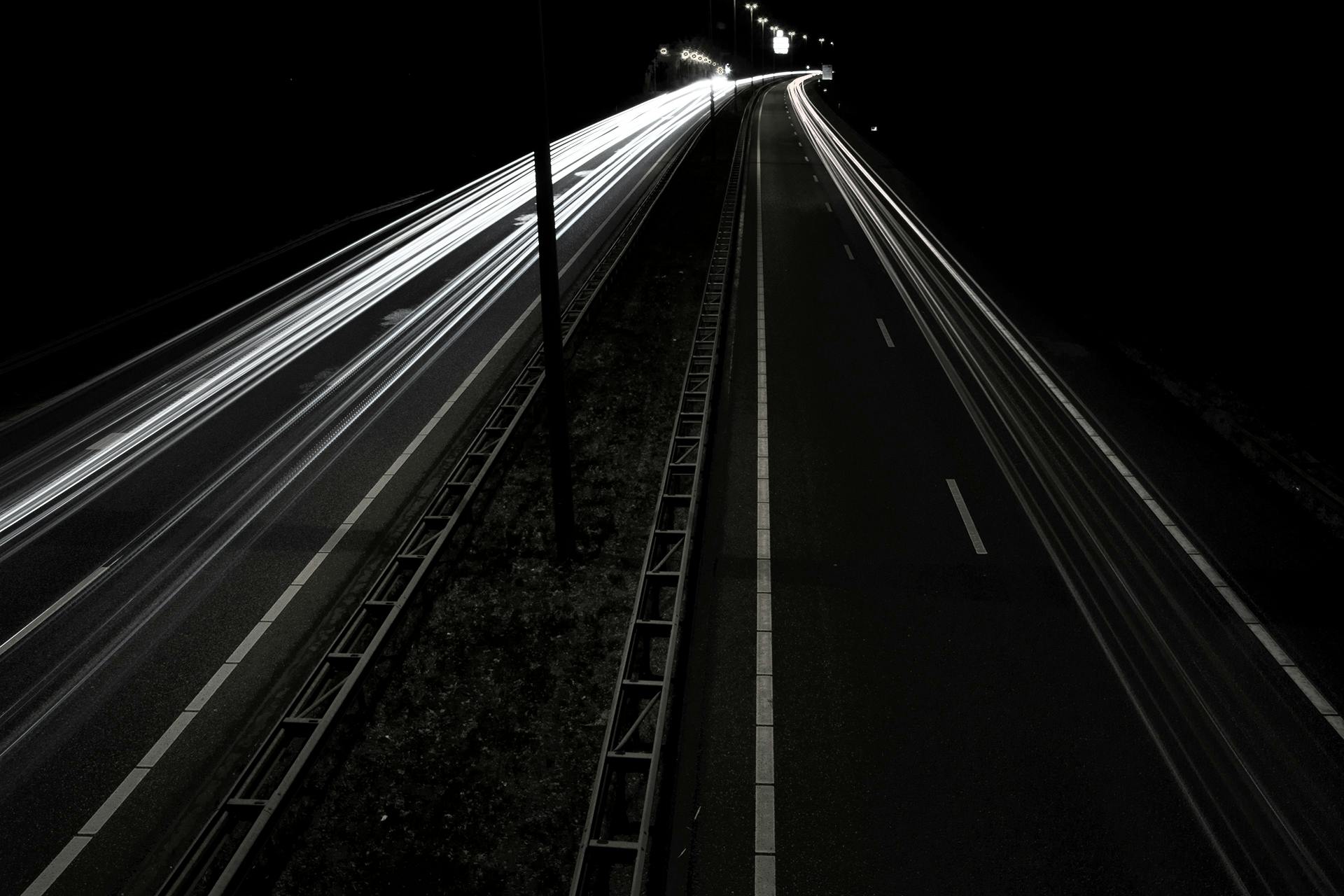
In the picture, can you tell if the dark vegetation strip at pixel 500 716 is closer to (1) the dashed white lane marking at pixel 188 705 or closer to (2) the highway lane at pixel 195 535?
(2) the highway lane at pixel 195 535

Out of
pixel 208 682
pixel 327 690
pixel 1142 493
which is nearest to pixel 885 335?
pixel 1142 493

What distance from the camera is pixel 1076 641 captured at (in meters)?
8.74

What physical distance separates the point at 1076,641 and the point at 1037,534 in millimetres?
2269

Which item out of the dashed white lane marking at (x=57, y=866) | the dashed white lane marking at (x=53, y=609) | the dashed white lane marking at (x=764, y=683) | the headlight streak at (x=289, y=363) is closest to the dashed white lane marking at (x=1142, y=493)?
the dashed white lane marking at (x=764, y=683)

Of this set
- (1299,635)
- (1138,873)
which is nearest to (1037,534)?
(1299,635)

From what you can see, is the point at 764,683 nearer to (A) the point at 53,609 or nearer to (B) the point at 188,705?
(B) the point at 188,705

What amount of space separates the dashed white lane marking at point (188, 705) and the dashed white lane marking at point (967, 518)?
8.41 meters

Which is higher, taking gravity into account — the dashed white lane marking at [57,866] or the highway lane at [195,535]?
the highway lane at [195,535]

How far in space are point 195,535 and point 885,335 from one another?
46.8 feet

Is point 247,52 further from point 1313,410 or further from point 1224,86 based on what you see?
point 1313,410

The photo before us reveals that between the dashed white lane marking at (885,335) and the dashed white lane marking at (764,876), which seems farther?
the dashed white lane marking at (885,335)

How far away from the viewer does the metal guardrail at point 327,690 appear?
6.12 m

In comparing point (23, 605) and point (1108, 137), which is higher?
point (1108, 137)

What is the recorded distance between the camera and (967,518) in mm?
11125
